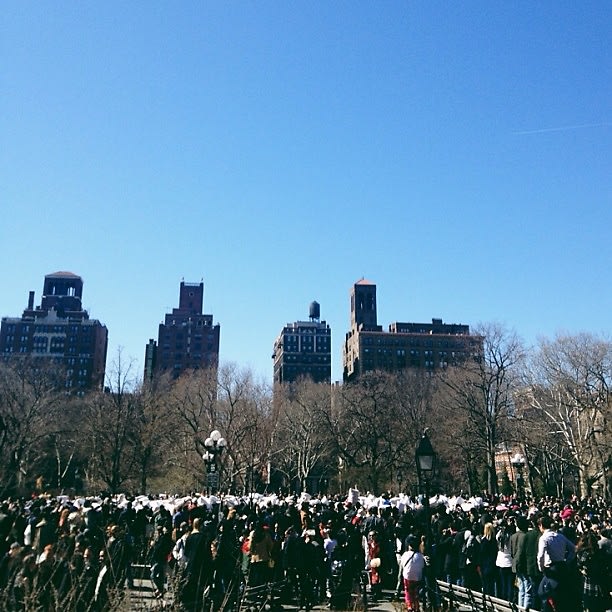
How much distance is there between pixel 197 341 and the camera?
459 ft

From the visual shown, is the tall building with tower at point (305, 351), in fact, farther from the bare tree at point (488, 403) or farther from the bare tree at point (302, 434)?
the bare tree at point (488, 403)

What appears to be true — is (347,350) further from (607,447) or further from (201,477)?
(607,447)

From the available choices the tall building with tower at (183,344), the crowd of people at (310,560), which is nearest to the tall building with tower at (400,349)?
the tall building with tower at (183,344)

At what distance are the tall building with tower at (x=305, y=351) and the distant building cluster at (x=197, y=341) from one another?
0.78ft

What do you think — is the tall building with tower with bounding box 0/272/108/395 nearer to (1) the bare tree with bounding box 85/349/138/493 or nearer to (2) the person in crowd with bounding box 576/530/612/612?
(1) the bare tree with bounding box 85/349/138/493

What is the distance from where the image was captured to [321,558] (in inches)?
556

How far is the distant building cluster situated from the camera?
123 m

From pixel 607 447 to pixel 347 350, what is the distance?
98523mm

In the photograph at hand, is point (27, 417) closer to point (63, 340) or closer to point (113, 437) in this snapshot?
point (113, 437)

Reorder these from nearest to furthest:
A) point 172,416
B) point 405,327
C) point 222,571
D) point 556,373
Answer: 1. point 222,571
2. point 556,373
3. point 172,416
4. point 405,327

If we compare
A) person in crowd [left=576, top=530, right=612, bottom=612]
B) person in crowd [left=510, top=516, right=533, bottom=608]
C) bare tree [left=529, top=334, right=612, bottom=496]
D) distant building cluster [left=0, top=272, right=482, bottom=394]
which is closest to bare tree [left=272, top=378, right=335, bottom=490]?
bare tree [left=529, top=334, right=612, bottom=496]

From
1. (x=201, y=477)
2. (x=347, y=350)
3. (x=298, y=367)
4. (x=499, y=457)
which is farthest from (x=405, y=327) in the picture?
(x=201, y=477)

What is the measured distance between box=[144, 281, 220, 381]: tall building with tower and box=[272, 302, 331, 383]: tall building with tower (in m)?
18.5

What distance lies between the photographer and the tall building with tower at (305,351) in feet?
491
